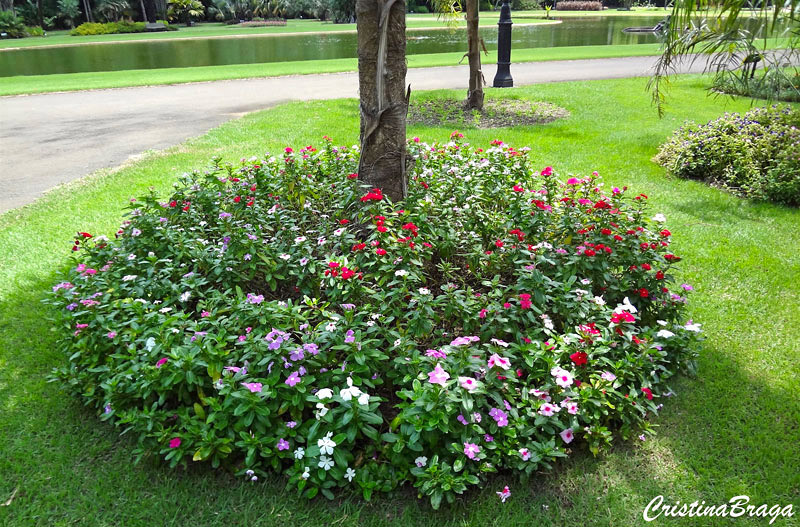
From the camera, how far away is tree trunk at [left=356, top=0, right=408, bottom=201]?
157 inches

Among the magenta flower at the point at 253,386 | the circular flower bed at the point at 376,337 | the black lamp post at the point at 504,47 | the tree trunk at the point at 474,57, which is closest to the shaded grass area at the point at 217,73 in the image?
the black lamp post at the point at 504,47

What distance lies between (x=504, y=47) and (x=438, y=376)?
11043 millimetres

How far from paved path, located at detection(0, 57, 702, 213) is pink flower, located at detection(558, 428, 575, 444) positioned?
6695mm

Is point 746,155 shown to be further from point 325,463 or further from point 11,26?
point 11,26

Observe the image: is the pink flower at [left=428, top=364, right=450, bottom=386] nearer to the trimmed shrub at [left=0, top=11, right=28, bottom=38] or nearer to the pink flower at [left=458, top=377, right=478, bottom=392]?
the pink flower at [left=458, top=377, right=478, bottom=392]

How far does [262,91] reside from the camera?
13.7 metres

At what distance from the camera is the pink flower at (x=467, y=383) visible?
2.63m

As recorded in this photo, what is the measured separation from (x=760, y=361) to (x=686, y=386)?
64 cm

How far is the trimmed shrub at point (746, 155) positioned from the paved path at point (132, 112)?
7.07 meters

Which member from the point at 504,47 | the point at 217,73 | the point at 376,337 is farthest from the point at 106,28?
the point at 376,337

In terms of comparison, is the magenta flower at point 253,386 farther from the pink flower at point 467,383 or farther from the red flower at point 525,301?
the red flower at point 525,301

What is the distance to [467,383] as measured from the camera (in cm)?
264

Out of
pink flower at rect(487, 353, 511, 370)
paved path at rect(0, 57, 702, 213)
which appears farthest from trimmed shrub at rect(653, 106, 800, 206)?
paved path at rect(0, 57, 702, 213)

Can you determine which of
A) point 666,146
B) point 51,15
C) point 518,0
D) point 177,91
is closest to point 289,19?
point 51,15
